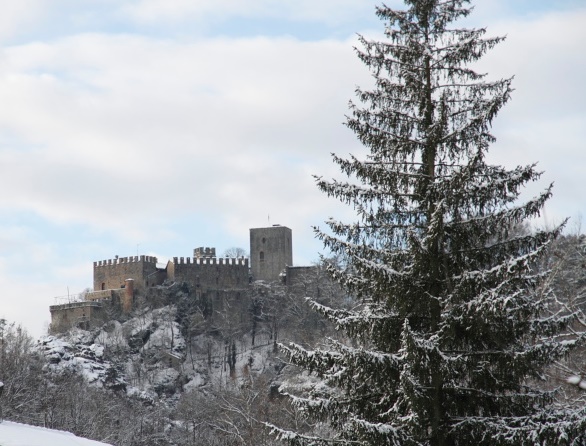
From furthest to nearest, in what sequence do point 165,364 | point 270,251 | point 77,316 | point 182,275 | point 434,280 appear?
point 270,251
point 182,275
point 77,316
point 165,364
point 434,280

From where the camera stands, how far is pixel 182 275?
77.6m

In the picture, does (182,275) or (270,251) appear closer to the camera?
(182,275)

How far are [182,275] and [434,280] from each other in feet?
219

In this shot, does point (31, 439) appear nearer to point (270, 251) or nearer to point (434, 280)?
point (434, 280)

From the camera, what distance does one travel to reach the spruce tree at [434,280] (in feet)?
36.4

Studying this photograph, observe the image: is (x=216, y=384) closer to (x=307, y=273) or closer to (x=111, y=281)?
(x=307, y=273)

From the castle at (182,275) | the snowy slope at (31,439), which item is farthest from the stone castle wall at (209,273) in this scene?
the snowy slope at (31,439)

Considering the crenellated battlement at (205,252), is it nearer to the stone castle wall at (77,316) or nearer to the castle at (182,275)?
the castle at (182,275)

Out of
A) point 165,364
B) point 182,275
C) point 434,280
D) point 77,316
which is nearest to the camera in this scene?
point 434,280

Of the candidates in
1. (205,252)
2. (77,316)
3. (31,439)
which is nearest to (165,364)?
(77,316)

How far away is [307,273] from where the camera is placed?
74.3m

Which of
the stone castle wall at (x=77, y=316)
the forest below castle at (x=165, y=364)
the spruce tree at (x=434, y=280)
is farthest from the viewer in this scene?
the stone castle wall at (x=77, y=316)

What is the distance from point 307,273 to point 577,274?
41.3 meters

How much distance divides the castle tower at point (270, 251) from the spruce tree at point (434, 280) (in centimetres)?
6766
